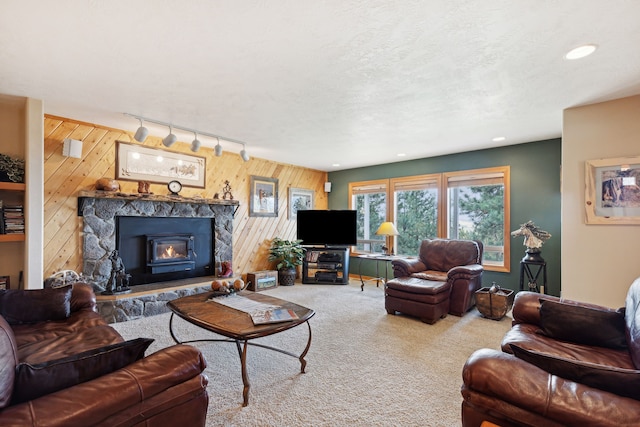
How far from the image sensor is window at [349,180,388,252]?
20.9 ft

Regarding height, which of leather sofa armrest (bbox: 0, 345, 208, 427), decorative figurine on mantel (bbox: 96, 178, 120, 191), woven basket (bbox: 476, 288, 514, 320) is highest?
decorative figurine on mantel (bbox: 96, 178, 120, 191)

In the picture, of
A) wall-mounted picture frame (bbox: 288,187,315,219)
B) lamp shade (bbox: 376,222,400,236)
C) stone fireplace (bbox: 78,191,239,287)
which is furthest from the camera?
wall-mounted picture frame (bbox: 288,187,315,219)

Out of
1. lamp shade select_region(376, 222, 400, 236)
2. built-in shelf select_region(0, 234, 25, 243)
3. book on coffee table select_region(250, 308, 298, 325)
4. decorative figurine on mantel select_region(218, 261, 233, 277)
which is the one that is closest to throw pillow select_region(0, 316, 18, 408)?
book on coffee table select_region(250, 308, 298, 325)

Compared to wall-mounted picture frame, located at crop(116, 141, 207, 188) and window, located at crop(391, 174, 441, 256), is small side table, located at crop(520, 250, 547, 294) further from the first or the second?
wall-mounted picture frame, located at crop(116, 141, 207, 188)

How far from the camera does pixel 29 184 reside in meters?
3.02

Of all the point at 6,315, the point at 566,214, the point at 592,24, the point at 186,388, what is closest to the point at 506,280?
the point at 566,214

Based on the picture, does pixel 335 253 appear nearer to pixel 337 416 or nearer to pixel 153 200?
pixel 153 200

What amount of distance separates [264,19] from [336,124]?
80.4 inches

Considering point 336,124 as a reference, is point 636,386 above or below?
below

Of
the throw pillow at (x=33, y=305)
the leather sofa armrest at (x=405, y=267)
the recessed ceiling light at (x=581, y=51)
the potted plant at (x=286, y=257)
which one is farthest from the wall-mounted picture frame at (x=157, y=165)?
the recessed ceiling light at (x=581, y=51)

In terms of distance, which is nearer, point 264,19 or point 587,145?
point 264,19

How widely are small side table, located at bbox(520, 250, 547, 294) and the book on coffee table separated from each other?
3177 millimetres

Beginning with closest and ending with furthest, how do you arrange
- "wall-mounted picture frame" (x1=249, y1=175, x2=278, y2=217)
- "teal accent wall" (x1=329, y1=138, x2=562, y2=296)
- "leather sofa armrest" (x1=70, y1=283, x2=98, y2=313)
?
"leather sofa armrest" (x1=70, y1=283, x2=98, y2=313), "teal accent wall" (x1=329, y1=138, x2=562, y2=296), "wall-mounted picture frame" (x1=249, y1=175, x2=278, y2=217)

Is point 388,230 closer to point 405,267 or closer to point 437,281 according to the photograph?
point 405,267
